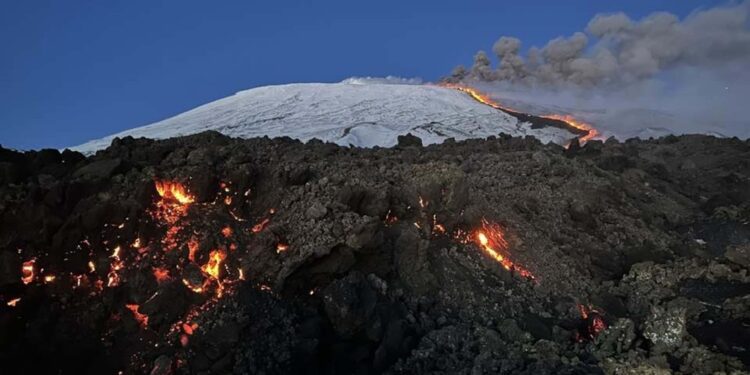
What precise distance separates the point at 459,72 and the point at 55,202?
3529cm

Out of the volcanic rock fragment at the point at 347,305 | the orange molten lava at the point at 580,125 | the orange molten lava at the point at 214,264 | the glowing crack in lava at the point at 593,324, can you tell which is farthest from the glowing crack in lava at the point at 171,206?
the orange molten lava at the point at 580,125

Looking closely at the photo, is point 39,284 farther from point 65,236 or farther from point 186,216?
point 186,216

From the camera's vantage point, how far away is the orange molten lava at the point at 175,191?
8273mm

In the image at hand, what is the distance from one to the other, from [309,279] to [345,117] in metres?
18.7

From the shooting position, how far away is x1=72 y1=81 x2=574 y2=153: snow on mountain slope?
23469 mm

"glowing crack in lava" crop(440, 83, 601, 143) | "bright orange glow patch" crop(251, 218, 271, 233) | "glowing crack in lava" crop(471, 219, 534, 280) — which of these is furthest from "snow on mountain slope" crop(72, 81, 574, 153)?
"bright orange glow patch" crop(251, 218, 271, 233)

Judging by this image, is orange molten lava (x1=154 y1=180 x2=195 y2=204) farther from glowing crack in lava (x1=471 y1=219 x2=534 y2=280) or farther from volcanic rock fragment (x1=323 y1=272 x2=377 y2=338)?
glowing crack in lava (x1=471 y1=219 x2=534 y2=280)

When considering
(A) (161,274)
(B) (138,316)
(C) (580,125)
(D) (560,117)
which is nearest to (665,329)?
(A) (161,274)

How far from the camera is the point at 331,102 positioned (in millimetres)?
28422

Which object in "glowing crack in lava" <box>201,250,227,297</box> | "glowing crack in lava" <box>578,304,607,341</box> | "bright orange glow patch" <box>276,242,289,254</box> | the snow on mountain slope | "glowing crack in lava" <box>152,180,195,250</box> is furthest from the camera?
the snow on mountain slope

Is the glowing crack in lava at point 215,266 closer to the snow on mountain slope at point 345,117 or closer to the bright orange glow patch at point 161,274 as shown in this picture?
the bright orange glow patch at point 161,274

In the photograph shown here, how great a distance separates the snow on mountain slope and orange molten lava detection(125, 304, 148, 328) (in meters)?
15.4

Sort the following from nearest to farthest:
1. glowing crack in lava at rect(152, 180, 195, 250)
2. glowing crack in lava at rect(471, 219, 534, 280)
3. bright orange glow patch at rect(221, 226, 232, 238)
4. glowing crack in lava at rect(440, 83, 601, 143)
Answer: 1. glowing crack in lava at rect(152, 180, 195, 250)
2. bright orange glow patch at rect(221, 226, 232, 238)
3. glowing crack in lava at rect(471, 219, 534, 280)
4. glowing crack in lava at rect(440, 83, 601, 143)

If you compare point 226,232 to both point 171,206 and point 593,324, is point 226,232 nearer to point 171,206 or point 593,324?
point 171,206
